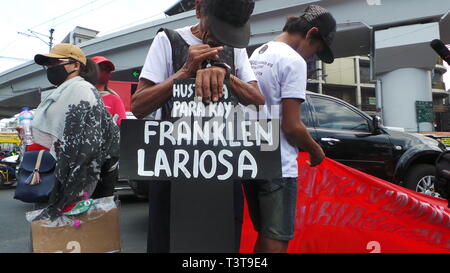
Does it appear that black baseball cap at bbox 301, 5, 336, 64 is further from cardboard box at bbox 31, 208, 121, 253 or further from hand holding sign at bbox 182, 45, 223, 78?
cardboard box at bbox 31, 208, 121, 253

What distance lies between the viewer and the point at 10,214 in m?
5.65

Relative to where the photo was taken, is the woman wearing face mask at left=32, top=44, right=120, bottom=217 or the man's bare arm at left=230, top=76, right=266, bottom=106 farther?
the woman wearing face mask at left=32, top=44, right=120, bottom=217

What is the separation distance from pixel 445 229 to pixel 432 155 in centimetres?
318

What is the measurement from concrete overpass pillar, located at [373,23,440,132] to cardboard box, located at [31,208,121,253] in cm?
1253

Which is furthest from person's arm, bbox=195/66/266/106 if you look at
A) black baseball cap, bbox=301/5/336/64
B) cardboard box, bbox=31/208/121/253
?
cardboard box, bbox=31/208/121/253

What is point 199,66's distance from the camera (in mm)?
1297

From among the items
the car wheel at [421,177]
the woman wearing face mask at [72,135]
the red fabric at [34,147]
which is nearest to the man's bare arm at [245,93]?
the woman wearing face mask at [72,135]

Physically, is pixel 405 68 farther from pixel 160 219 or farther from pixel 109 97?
pixel 160 219

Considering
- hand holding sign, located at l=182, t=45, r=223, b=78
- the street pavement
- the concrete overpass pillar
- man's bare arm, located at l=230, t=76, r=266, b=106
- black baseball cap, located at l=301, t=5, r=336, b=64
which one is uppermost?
the concrete overpass pillar

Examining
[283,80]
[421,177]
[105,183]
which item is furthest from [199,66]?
[421,177]

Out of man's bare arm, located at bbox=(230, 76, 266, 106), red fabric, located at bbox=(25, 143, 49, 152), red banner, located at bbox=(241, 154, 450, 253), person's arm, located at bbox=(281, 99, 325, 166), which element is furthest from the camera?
red banner, located at bbox=(241, 154, 450, 253)

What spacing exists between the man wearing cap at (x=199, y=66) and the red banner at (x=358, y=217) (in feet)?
3.48

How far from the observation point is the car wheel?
16.6 ft

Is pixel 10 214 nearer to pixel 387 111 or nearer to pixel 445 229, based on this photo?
pixel 445 229
